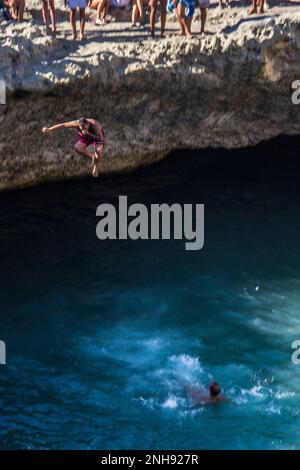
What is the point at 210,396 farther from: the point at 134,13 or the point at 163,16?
the point at 134,13

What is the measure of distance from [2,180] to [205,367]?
707 cm

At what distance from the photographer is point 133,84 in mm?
20906

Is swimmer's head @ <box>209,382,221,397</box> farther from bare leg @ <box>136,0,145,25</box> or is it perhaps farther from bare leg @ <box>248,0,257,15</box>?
bare leg @ <box>136,0,145,25</box>

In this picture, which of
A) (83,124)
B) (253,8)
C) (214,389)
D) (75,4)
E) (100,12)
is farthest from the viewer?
(100,12)

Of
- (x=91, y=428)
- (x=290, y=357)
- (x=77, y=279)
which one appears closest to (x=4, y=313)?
(x=77, y=279)

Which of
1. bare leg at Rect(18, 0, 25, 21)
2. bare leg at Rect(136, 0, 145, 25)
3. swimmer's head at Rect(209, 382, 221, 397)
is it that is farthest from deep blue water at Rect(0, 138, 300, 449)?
bare leg at Rect(18, 0, 25, 21)

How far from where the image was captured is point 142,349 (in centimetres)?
1839

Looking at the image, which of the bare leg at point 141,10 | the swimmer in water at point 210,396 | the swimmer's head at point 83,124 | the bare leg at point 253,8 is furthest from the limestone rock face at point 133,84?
the swimmer in water at point 210,396

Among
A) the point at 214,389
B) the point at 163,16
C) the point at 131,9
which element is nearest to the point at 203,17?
the point at 163,16

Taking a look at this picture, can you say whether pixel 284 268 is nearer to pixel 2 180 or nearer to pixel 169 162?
pixel 169 162

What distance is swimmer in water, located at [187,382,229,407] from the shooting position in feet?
55.5

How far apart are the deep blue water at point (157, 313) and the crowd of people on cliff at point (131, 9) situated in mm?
3655

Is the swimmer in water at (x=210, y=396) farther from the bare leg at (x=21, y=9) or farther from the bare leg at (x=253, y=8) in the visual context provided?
the bare leg at (x=21, y=9)

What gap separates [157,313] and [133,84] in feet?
16.2
